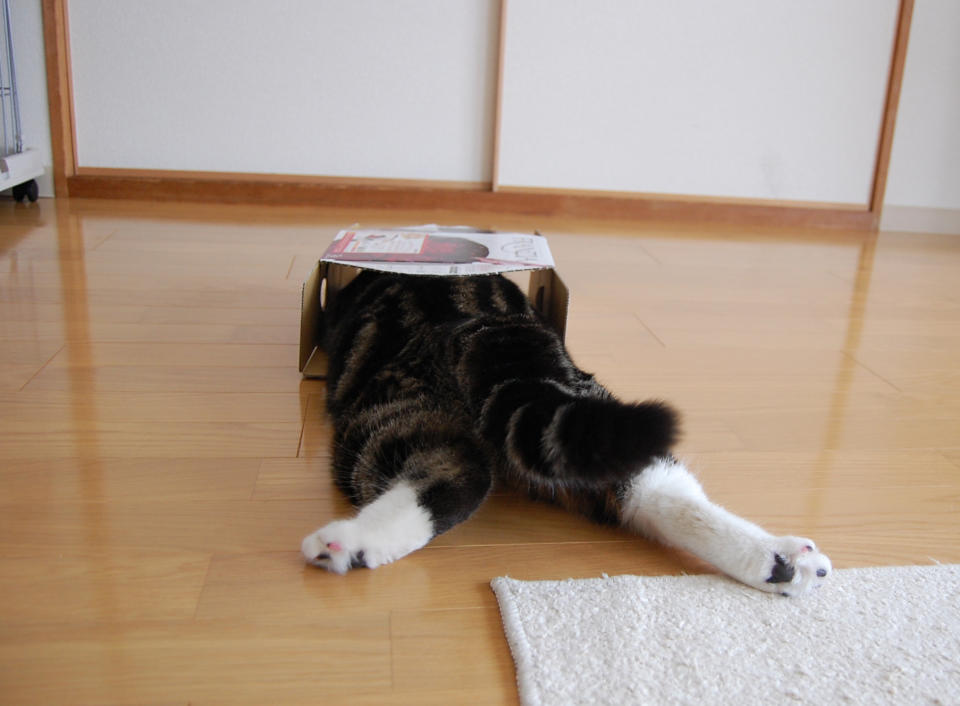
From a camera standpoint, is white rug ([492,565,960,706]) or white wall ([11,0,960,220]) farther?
white wall ([11,0,960,220])

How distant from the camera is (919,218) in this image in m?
3.32

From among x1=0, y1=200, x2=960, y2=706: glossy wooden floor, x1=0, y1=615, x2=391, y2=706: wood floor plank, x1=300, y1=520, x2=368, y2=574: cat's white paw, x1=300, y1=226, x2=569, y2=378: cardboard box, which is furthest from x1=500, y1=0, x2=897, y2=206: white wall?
x1=0, y1=615, x2=391, y2=706: wood floor plank

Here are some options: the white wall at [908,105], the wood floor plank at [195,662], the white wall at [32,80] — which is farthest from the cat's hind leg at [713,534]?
the white wall at [32,80]

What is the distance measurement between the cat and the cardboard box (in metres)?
0.12

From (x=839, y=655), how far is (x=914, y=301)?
1686mm

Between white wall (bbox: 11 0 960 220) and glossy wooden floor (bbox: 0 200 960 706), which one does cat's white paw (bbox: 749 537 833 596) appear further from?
white wall (bbox: 11 0 960 220)

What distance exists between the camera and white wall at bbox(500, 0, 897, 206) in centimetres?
304

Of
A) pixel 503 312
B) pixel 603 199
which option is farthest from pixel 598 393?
pixel 603 199

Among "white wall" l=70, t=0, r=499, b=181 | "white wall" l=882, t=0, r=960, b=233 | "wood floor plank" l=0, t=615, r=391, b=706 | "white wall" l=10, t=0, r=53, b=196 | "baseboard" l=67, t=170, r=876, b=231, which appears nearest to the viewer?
"wood floor plank" l=0, t=615, r=391, b=706

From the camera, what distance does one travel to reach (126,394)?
1.39m

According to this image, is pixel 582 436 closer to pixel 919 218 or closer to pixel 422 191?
pixel 422 191

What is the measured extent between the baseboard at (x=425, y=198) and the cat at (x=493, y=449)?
1804mm

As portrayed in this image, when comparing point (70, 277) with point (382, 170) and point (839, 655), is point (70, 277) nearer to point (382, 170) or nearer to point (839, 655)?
point (382, 170)

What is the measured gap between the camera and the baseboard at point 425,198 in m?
2.97
